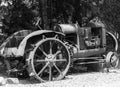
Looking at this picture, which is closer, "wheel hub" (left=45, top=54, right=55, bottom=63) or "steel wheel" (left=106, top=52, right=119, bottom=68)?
"wheel hub" (left=45, top=54, right=55, bottom=63)

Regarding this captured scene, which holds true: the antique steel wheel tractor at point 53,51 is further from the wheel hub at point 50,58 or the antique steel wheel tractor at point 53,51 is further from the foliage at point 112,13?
the foliage at point 112,13

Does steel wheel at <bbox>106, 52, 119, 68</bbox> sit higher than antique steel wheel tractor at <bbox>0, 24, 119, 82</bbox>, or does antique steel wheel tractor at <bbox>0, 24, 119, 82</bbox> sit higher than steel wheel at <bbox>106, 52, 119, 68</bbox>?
antique steel wheel tractor at <bbox>0, 24, 119, 82</bbox>

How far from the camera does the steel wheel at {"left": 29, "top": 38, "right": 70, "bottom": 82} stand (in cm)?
897

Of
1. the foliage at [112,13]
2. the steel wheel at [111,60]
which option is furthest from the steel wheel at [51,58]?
the foliage at [112,13]

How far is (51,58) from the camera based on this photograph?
909 centimetres

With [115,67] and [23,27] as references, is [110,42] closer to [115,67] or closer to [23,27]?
[115,67]

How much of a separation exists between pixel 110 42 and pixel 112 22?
2347mm

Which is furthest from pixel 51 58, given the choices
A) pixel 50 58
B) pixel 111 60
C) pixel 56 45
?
pixel 111 60

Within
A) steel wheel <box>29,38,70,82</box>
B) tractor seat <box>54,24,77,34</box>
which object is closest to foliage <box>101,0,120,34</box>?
tractor seat <box>54,24,77,34</box>

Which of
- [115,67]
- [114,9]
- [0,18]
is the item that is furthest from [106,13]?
[0,18]

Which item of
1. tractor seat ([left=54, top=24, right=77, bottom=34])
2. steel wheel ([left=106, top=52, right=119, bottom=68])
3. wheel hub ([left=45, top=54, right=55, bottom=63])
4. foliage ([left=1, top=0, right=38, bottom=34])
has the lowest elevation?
steel wheel ([left=106, top=52, right=119, bottom=68])

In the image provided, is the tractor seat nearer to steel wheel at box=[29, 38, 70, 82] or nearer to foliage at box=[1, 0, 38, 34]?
steel wheel at box=[29, 38, 70, 82]

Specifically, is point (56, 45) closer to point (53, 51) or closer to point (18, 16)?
point (53, 51)

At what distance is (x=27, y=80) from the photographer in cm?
974
